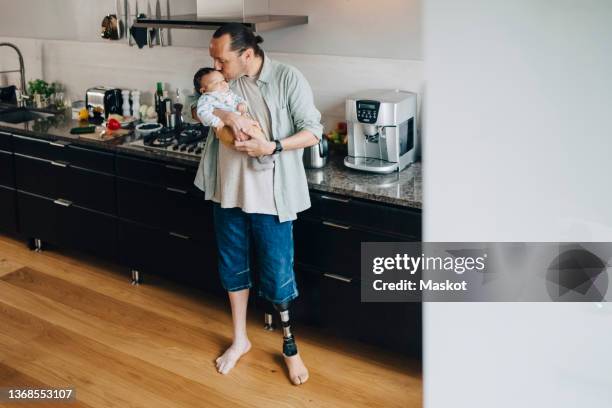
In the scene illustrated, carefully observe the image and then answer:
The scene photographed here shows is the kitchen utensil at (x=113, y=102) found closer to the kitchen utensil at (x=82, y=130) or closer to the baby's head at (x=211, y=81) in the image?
the kitchen utensil at (x=82, y=130)

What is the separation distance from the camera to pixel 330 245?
9.16 feet

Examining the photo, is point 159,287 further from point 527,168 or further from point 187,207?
point 527,168

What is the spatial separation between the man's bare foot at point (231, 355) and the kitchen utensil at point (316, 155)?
82 centimetres

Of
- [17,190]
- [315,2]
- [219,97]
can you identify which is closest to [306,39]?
[315,2]

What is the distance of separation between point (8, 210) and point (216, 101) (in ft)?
7.06

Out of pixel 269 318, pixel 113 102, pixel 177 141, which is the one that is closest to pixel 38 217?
pixel 113 102

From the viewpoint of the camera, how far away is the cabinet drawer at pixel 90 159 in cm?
339

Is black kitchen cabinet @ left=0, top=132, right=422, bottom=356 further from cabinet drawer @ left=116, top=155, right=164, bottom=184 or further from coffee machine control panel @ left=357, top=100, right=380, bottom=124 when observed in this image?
coffee machine control panel @ left=357, top=100, right=380, bottom=124

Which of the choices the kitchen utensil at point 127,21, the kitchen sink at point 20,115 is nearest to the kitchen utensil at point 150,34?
the kitchen utensil at point 127,21

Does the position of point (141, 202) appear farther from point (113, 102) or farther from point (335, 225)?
point (335, 225)

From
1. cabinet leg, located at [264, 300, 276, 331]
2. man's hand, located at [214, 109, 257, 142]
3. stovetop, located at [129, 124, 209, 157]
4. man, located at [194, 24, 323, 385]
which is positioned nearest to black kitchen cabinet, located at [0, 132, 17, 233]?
stovetop, located at [129, 124, 209, 157]

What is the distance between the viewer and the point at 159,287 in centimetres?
356

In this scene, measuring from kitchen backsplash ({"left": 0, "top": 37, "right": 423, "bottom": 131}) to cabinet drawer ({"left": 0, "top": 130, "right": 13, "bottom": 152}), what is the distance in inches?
23.1

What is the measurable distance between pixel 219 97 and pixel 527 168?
151cm
